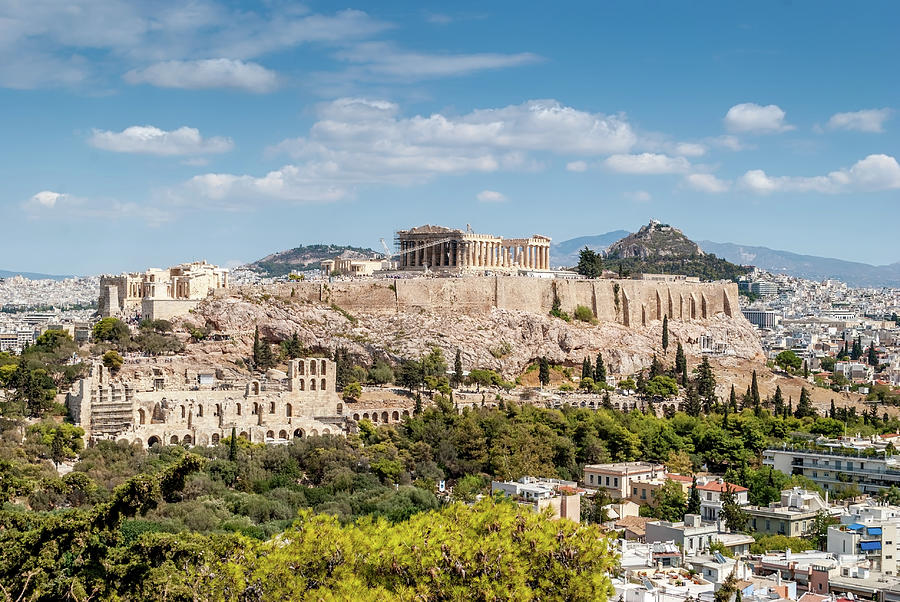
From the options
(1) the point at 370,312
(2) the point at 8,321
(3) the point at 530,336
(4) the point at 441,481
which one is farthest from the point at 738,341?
(2) the point at 8,321

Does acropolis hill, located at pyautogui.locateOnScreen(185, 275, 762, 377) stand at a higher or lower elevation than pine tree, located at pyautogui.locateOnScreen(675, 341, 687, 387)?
A: higher

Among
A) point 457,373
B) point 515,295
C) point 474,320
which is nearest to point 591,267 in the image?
point 515,295

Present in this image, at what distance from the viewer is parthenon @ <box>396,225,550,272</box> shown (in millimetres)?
79688

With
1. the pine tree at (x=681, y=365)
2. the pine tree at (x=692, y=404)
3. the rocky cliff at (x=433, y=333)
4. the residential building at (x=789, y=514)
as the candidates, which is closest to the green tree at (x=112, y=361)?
the rocky cliff at (x=433, y=333)

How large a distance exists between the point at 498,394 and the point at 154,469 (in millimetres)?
22460

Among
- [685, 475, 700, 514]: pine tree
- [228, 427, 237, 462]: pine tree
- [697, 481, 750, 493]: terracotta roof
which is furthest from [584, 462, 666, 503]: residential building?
[228, 427, 237, 462]: pine tree

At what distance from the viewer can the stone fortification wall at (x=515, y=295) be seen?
7138cm

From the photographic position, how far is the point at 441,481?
165 ft

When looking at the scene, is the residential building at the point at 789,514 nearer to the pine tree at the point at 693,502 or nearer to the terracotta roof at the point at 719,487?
the pine tree at the point at 693,502

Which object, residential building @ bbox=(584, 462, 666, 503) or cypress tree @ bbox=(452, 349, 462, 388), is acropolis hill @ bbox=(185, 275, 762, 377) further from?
residential building @ bbox=(584, 462, 666, 503)

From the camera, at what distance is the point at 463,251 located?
79.5m

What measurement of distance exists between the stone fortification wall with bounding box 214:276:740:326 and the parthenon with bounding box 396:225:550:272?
364cm

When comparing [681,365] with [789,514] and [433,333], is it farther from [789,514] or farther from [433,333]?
[789,514]

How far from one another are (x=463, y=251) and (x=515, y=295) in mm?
5445
